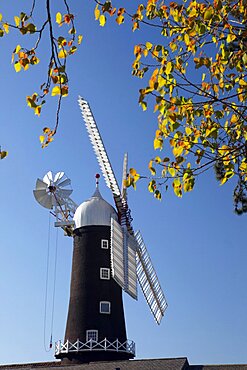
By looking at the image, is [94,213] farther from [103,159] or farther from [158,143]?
[158,143]

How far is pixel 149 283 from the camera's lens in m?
44.0

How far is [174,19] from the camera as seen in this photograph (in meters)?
10.0

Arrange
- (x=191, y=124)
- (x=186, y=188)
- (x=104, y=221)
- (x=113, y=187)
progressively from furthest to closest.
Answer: (x=113, y=187), (x=104, y=221), (x=191, y=124), (x=186, y=188)

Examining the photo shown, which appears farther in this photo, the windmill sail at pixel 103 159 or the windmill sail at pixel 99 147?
the windmill sail at pixel 99 147

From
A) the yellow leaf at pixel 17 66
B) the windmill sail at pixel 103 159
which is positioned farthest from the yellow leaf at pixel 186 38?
the windmill sail at pixel 103 159

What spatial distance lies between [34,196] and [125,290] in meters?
11.0

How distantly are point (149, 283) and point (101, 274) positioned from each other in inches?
193

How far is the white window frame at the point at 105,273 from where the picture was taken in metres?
40.7

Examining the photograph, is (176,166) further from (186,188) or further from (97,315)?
(97,315)

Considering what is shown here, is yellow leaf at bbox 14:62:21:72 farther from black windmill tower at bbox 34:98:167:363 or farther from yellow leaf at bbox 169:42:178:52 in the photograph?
black windmill tower at bbox 34:98:167:363

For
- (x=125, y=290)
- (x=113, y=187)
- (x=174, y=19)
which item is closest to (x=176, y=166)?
(x=174, y=19)

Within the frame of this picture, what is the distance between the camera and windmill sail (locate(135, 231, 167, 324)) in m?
43.3

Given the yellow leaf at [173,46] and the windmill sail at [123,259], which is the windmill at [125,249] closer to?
the windmill sail at [123,259]

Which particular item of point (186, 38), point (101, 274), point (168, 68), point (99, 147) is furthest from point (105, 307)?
point (168, 68)
